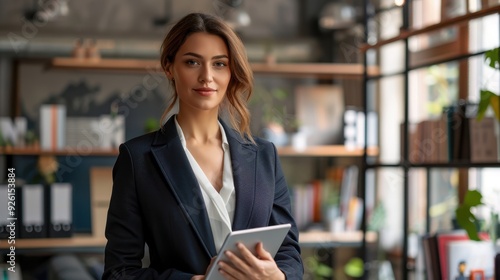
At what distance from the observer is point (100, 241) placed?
461cm

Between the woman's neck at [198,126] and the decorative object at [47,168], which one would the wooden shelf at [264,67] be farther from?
the woman's neck at [198,126]

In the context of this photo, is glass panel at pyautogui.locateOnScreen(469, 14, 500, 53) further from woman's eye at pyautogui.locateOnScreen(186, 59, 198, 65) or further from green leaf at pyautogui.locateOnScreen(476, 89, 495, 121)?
woman's eye at pyautogui.locateOnScreen(186, 59, 198, 65)

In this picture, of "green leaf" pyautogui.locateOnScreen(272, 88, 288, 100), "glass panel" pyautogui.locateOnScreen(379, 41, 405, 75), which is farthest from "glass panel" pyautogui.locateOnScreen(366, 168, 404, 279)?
"green leaf" pyautogui.locateOnScreen(272, 88, 288, 100)

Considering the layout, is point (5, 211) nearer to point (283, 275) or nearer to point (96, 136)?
point (96, 136)

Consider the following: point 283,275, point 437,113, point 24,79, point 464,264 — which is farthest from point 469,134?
point 24,79

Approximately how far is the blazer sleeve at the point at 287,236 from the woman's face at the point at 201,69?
0.64 feet

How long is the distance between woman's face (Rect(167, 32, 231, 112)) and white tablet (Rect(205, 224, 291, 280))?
259 millimetres

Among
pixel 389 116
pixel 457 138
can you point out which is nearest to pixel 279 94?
pixel 389 116

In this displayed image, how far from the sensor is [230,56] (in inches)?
59.4

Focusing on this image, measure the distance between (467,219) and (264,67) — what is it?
2.51m

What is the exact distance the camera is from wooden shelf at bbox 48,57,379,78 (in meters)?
4.74

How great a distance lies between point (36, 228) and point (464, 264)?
8.07 feet

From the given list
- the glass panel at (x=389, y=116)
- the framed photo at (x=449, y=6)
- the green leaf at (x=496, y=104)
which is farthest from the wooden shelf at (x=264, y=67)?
the green leaf at (x=496, y=104)

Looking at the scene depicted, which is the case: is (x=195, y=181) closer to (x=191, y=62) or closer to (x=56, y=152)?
(x=191, y=62)
